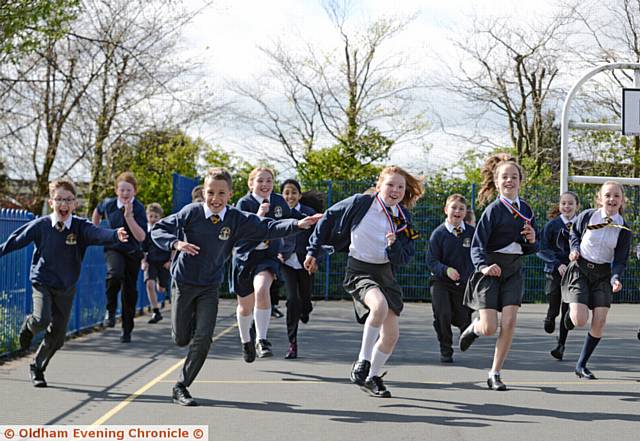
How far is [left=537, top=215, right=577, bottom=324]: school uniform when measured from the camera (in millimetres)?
10577

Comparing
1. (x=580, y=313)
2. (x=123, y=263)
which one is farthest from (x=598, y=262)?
(x=123, y=263)

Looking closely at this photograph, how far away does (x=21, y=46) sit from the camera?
486 inches

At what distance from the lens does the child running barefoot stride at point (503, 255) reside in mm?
7926

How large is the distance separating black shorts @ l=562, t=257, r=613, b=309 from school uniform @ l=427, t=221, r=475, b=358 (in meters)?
1.68

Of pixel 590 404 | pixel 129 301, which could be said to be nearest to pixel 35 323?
pixel 129 301

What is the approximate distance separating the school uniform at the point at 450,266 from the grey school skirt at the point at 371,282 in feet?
8.27

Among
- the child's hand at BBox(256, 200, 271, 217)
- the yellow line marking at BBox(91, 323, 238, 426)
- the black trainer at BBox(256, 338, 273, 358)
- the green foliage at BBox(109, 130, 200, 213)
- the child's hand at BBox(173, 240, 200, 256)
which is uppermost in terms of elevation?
the green foliage at BBox(109, 130, 200, 213)

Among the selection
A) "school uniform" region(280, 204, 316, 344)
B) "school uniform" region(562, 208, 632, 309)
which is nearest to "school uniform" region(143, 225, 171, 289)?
"school uniform" region(280, 204, 316, 344)

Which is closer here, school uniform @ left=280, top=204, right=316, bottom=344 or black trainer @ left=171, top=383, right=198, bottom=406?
black trainer @ left=171, top=383, right=198, bottom=406

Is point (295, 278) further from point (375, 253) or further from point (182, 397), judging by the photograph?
point (182, 397)

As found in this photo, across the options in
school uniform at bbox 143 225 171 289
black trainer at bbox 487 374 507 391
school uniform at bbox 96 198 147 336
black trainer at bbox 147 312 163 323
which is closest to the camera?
black trainer at bbox 487 374 507 391

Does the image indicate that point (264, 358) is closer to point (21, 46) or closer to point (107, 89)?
point (21, 46)

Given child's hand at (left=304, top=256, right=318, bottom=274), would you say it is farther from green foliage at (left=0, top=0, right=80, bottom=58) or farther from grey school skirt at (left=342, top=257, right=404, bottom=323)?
green foliage at (left=0, top=0, right=80, bottom=58)

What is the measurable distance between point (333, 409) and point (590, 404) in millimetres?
2008
